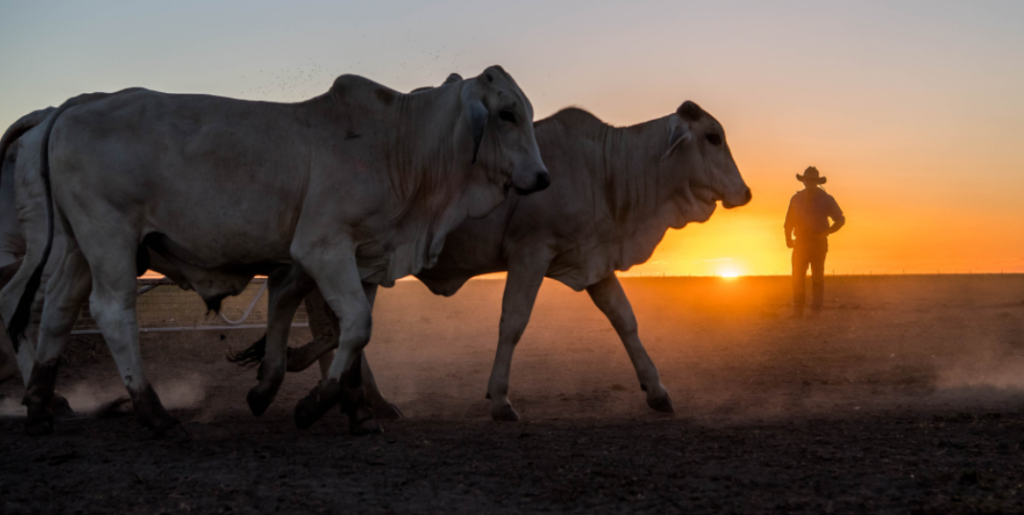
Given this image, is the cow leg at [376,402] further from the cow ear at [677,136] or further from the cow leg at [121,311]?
the cow ear at [677,136]

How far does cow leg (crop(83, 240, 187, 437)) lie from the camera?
530 cm

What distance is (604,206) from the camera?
22.9ft

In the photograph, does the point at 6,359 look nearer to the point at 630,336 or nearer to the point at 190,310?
the point at 630,336

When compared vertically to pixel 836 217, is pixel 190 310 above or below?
below

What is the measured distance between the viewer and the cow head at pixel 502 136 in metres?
5.65

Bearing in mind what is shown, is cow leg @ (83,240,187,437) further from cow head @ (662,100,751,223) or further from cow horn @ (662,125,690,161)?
cow head @ (662,100,751,223)

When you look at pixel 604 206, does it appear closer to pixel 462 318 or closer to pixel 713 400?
pixel 713 400

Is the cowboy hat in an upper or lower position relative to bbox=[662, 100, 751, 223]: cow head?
upper

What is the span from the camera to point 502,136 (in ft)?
19.0

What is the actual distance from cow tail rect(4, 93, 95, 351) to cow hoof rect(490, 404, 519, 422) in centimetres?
307

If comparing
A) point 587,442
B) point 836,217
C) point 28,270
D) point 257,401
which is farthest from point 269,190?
point 836,217

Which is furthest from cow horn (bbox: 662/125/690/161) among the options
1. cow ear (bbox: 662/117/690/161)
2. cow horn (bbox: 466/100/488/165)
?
cow horn (bbox: 466/100/488/165)

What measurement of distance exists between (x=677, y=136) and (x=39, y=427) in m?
4.87

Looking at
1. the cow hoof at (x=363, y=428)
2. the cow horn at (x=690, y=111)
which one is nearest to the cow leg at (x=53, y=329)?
the cow hoof at (x=363, y=428)
